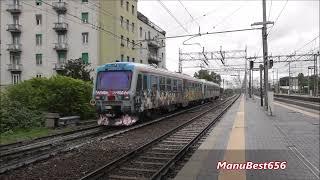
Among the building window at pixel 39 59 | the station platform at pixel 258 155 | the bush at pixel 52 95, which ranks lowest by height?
the station platform at pixel 258 155

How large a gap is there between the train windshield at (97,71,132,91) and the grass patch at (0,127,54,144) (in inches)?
122

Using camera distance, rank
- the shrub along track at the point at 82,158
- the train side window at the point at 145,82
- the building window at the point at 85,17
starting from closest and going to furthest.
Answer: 1. the shrub along track at the point at 82,158
2. the train side window at the point at 145,82
3. the building window at the point at 85,17

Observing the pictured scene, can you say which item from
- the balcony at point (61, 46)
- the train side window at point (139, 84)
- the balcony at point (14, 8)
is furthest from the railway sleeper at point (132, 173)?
the balcony at point (14, 8)

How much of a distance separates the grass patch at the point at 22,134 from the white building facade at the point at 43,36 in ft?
140

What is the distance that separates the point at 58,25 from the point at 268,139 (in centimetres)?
5299

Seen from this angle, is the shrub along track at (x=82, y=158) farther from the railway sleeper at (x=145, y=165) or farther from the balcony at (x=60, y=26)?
the balcony at (x=60, y=26)

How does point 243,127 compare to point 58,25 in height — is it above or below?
below

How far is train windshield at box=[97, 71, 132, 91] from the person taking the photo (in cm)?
2064

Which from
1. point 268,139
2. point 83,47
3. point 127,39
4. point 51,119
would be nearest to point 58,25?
point 83,47

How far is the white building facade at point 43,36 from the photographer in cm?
6312

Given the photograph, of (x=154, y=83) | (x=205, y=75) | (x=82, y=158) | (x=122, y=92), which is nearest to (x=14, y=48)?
(x=154, y=83)

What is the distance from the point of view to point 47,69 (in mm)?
65000

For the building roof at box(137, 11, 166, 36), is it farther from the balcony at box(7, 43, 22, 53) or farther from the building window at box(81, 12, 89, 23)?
the balcony at box(7, 43, 22, 53)

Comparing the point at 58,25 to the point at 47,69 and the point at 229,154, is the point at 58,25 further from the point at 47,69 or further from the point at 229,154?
the point at 229,154
